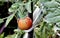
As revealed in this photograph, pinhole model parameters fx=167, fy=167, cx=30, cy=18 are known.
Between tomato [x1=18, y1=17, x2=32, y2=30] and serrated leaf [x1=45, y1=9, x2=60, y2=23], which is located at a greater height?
serrated leaf [x1=45, y1=9, x2=60, y2=23]

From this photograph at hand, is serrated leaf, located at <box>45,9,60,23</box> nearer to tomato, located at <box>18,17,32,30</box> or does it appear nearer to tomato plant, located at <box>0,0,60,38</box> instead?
tomato plant, located at <box>0,0,60,38</box>

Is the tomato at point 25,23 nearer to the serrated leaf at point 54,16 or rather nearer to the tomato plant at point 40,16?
the tomato plant at point 40,16

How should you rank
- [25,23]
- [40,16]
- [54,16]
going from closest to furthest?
[54,16], [40,16], [25,23]

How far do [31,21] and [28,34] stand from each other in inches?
2.6

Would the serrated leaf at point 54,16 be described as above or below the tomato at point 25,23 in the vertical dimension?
above

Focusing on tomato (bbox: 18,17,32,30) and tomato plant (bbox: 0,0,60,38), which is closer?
tomato plant (bbox: 0,0,60,38)

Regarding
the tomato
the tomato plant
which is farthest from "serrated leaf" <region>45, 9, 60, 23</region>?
the tomato

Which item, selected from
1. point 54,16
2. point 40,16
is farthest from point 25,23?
point 54,16

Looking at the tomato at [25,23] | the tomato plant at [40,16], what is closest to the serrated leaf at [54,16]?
the tomato plant at [40,16]

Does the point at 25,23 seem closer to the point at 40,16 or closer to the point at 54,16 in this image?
the point at 40,16

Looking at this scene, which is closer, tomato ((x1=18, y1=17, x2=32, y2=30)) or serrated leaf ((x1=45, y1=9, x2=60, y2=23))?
serrated leaf ((x1=45, y1=9, x2=60, y2=23))

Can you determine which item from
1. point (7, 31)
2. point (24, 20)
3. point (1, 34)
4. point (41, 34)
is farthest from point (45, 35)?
point (7, 31)

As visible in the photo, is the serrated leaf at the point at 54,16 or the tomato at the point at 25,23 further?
the tomato at the point at 25,23

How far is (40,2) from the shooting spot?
0.69 meters
